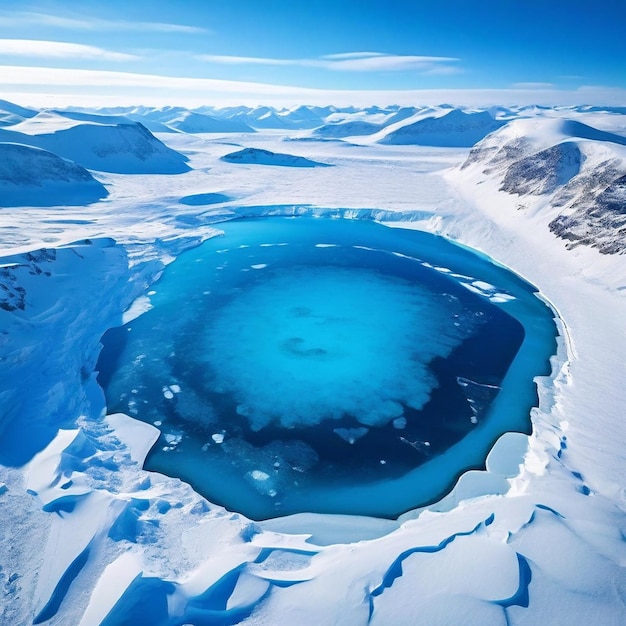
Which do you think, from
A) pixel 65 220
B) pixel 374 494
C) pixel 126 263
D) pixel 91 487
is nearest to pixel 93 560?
pixel 91 487

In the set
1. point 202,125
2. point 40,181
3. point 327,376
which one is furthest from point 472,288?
point 202,125

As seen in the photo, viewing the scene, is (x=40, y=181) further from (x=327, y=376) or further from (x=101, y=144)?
(x=327, y=376)

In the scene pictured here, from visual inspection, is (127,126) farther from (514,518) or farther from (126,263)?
(514,518)

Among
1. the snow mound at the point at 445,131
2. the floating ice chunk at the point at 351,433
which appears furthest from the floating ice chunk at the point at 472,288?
the snow mound at the point at 445,131

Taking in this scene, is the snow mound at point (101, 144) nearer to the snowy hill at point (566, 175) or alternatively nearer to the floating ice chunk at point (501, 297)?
the snowy hill at point (566, 175)

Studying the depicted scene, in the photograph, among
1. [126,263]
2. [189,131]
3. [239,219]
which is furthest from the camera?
[189,131]

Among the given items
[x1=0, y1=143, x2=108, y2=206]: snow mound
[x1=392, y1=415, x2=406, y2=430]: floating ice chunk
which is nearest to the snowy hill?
[x1=392, y1=415, x2=406, y2=430]: floating ice chunk

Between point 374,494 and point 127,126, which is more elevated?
point 127,126

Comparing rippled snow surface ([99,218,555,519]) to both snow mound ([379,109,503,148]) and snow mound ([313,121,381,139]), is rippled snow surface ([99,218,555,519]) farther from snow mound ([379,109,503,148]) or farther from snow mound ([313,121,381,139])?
snow mound ([313,121,381,139])
